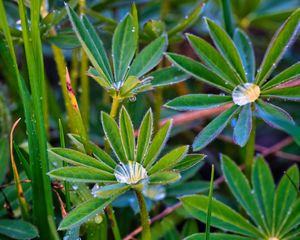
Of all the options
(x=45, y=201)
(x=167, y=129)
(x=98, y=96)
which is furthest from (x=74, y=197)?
(x=98, y=96)

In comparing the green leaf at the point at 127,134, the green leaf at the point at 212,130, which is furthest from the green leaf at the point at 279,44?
the green leaf at the point at 127,134

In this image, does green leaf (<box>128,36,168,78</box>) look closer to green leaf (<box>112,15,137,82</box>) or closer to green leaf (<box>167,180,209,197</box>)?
green leaf (<box>112,15,137,82</box>)

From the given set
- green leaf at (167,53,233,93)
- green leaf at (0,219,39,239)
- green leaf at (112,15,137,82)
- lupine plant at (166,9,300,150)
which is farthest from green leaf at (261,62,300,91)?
green leaf at (0,219,39,239)

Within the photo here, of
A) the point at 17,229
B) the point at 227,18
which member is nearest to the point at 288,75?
the point at 227,18

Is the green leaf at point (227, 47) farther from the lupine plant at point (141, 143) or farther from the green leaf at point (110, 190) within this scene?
the green leaf at point (110, 190)

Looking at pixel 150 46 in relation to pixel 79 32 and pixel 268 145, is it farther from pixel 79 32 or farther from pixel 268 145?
pixel 268 145

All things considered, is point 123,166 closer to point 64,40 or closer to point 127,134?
point 127,134
